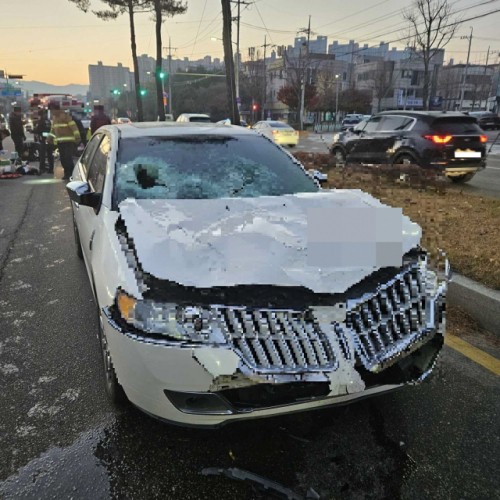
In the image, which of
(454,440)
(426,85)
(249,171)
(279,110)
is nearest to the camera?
(454,440)

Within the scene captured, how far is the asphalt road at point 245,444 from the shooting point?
2.03 m

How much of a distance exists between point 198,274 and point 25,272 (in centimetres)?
359

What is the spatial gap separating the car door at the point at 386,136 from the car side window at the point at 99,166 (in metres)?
7.84

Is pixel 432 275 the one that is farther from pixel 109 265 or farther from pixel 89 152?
pixel 89 152

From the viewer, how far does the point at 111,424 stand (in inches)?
96.7

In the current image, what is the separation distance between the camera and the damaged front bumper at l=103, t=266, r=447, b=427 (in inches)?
74.2

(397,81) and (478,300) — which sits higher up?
(397,81)

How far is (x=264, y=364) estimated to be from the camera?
1.88 m

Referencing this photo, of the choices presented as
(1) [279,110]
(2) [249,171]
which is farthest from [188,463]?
(1) [279,110]

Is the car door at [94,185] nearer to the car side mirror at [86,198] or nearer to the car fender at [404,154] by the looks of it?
the car side mirror at [86,198]

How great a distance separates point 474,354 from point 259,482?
1.89 m

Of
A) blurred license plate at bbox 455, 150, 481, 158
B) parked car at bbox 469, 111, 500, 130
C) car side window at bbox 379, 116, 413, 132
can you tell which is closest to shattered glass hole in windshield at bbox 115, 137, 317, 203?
blurred license plate at bbox 455, 150, 481, 158

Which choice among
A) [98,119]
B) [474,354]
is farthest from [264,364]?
[98,119]

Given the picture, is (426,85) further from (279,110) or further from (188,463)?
(279,110)
